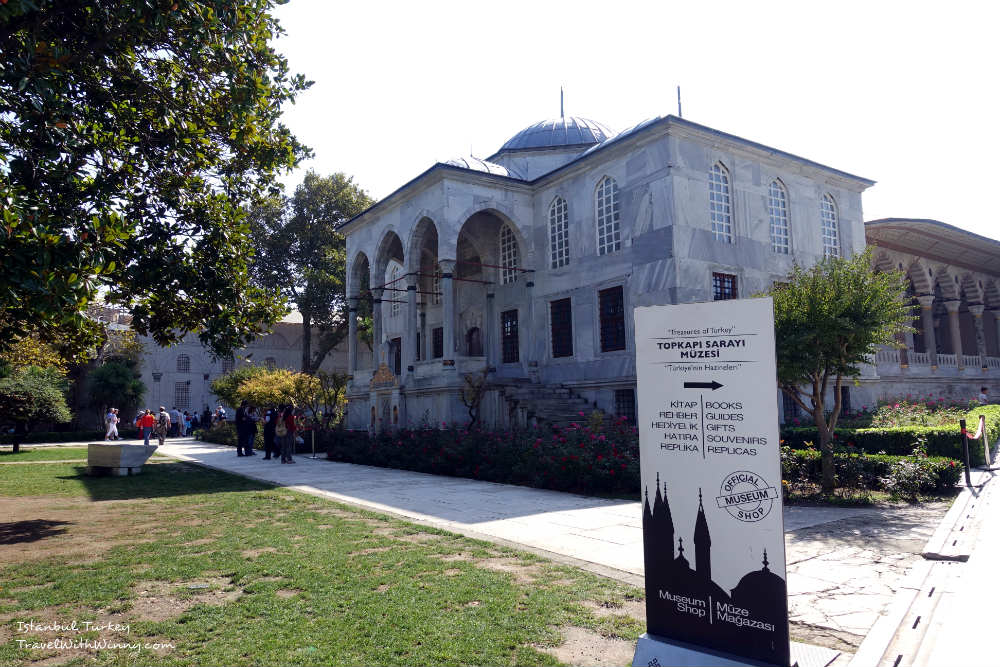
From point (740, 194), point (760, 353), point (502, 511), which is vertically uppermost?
point (740, 194)

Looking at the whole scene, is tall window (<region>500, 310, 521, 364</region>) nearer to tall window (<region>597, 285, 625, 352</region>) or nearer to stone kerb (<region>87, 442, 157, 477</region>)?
tall window (<region>597, 285, 625, 352</region>)

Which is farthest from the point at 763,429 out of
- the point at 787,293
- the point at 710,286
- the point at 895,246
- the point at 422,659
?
the point at 895,246

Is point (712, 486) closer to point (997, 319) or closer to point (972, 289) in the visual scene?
point (972, 289)

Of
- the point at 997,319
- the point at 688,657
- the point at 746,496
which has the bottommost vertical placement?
the point at 688,657

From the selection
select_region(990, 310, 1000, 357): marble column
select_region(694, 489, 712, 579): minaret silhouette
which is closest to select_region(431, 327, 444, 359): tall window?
select_region(694, 489, 712, 579): minaret silhouette

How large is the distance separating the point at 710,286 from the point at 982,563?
12.9m

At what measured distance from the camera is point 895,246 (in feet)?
97.3

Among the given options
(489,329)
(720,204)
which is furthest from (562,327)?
(720,204)

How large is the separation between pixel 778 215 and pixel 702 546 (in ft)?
64.7

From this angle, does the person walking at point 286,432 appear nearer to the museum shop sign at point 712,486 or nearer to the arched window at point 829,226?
the museum shop sign at point 712,486

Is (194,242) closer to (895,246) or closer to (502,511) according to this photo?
(502,511)

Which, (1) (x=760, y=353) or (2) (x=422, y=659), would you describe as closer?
(1) (x=760, y=353)

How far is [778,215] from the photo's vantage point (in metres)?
20.9

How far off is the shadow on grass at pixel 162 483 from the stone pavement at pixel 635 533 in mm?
1229
